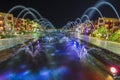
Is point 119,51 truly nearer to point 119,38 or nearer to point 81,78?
point 119,38

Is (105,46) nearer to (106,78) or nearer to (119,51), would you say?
(119,51)

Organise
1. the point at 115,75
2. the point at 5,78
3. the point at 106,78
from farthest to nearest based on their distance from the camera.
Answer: the point at 5,78 < the point at 106,78 < the point at 115,75

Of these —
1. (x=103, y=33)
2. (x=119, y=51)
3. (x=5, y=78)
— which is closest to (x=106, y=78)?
(x=5, y=78)

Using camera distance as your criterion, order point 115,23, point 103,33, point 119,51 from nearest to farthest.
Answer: point 119,51 < point 103,33 < point 115,23

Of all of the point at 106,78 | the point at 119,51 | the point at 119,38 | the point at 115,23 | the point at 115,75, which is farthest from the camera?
the point at 115,23

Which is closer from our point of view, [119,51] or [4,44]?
[119,51]

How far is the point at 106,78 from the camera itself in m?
12.1

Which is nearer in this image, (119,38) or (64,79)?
(64,79)

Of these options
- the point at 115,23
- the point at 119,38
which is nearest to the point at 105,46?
the point at 119,38

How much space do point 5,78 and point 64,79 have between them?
107 inches

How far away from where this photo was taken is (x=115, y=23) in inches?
7603

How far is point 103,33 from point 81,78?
51323 mm

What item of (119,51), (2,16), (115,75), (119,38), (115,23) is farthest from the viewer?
(115,23)

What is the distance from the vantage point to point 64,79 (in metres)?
12.0
